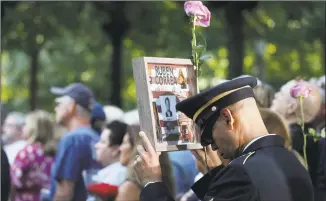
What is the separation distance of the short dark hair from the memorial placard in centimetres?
315

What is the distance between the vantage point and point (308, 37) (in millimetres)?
15500

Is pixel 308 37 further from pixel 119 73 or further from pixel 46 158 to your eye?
pixel 46 158

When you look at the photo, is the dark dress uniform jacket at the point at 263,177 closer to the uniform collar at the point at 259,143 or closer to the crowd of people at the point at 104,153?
the uniform collar at the point at 259,143

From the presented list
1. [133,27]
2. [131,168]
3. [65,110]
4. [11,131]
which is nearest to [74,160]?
[65,110]

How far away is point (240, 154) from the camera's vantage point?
428 cm

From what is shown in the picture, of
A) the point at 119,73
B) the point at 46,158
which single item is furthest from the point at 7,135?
the point at 119,73

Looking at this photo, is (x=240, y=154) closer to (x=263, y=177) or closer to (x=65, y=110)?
(x=263, y=177)

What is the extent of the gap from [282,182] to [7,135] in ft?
27.7

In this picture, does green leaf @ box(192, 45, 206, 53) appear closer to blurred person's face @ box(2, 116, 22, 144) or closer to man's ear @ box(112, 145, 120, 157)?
man's ear @ box(112, 145, 120, 157)

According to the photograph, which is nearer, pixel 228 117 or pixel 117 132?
pixel 228 117

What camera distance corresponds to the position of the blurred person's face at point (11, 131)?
39.7ft

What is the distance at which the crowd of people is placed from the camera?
6.58 m

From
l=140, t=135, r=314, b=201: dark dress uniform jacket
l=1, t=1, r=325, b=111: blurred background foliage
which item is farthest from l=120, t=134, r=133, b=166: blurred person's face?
l=1, t=1, r=325, b=111: blurred background foliage

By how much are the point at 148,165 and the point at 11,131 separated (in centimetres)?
795
